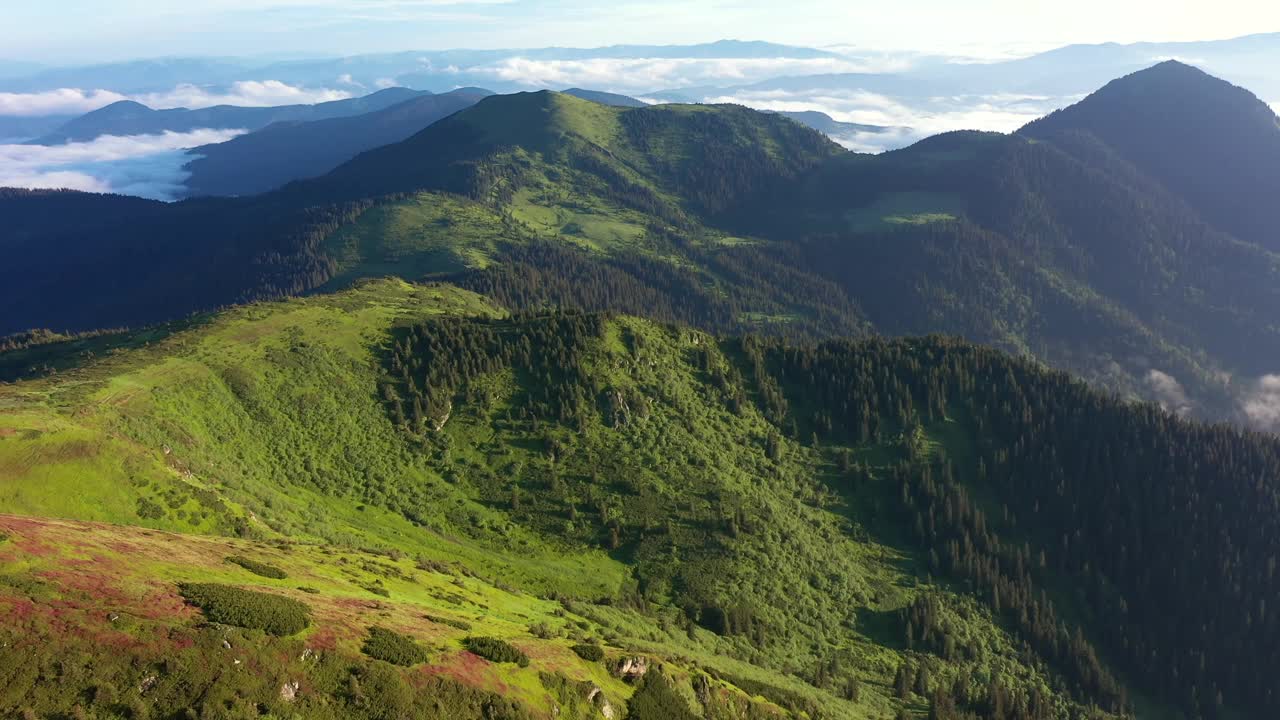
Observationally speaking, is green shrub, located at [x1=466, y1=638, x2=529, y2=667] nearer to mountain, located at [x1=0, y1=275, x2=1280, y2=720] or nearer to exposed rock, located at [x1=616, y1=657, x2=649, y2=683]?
mountain, located at [x1=0, y1=275, x2=1280, y2=720]

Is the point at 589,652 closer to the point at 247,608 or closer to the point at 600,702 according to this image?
the point at 600,702

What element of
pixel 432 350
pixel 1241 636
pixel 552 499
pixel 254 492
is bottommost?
pixel 1241 636

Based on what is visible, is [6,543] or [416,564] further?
[416,564]

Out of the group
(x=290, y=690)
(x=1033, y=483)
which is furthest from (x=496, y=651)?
(x=1033, y=483)

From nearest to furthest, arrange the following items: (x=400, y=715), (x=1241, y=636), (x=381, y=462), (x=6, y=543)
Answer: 1. (x=400, y=715)
2. (x=6, y=543)
3. (x=381, y=462)
4. (x=1241, y=636)

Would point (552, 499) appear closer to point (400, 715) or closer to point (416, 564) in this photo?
point (416, 564)

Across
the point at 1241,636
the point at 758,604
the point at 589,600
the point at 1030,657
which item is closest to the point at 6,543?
the point at 589,600
